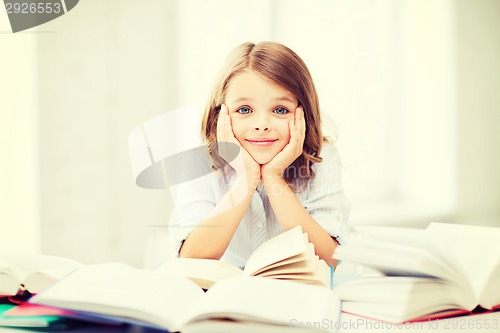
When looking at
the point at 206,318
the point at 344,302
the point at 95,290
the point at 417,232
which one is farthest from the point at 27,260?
the point at 417,232

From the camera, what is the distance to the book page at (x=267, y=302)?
58 centimetres

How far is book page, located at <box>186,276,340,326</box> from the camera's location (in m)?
0.58

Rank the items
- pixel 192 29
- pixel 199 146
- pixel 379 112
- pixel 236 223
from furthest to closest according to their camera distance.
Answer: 1. pixel 379 112
2. pixel 192 29
3. pixel 199 146
4. pixel 236 223

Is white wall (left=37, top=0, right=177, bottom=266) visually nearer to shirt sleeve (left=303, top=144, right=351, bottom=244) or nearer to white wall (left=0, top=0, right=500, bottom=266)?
white wall (left=0, top=0, right=500, bottom=266)

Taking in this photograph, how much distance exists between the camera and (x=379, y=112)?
2430 mm

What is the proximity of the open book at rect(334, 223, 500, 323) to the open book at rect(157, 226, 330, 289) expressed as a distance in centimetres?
5

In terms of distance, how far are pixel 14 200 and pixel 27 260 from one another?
0.64 meters

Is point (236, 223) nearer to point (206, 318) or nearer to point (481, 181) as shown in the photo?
point (206, 318)

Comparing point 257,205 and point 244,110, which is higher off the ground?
point 244,110

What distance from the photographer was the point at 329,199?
1203 millimetres

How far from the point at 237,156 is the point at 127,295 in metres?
0.57

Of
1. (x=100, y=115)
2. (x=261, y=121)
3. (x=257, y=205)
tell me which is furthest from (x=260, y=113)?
(x=100, y=115)

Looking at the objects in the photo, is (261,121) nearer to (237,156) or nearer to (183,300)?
(237,156)

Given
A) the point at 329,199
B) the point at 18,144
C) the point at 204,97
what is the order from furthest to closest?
the point at 204,97 < the point at 18,144 < the point at 329,199
